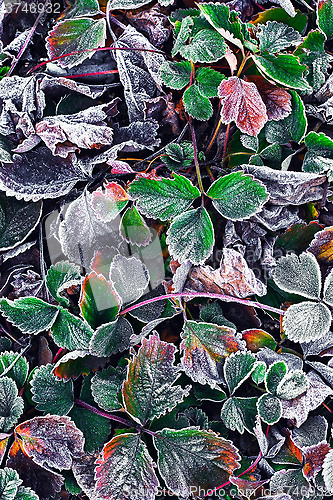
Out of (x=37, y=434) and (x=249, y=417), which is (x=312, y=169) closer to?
(x=249, y=417)

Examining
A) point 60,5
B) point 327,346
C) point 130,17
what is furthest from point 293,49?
point 327,346

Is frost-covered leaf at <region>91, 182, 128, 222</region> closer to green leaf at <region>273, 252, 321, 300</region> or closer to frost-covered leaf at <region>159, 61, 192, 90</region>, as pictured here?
frost-covered leaf at <region>159, 61, 192, 90</region>

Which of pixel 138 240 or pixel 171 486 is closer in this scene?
pixel 171 486

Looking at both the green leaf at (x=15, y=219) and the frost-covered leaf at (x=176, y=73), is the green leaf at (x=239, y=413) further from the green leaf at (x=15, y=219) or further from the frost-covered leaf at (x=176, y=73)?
the frost-covered leaf at (x=176, y=73)

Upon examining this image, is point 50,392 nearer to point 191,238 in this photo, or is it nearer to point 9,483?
point 9,483

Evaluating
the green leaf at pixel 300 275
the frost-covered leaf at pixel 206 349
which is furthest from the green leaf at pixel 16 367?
the green leaf at pixel 300 275

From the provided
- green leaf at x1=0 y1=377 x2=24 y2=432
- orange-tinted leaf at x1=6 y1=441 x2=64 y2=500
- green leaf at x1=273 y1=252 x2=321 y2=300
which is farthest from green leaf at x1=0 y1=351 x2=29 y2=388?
green leaf at x1=273 y1=252 x2=321 y2=300

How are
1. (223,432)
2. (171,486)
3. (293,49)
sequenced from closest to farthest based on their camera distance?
(171,486) → (223,432) → (293,49)
